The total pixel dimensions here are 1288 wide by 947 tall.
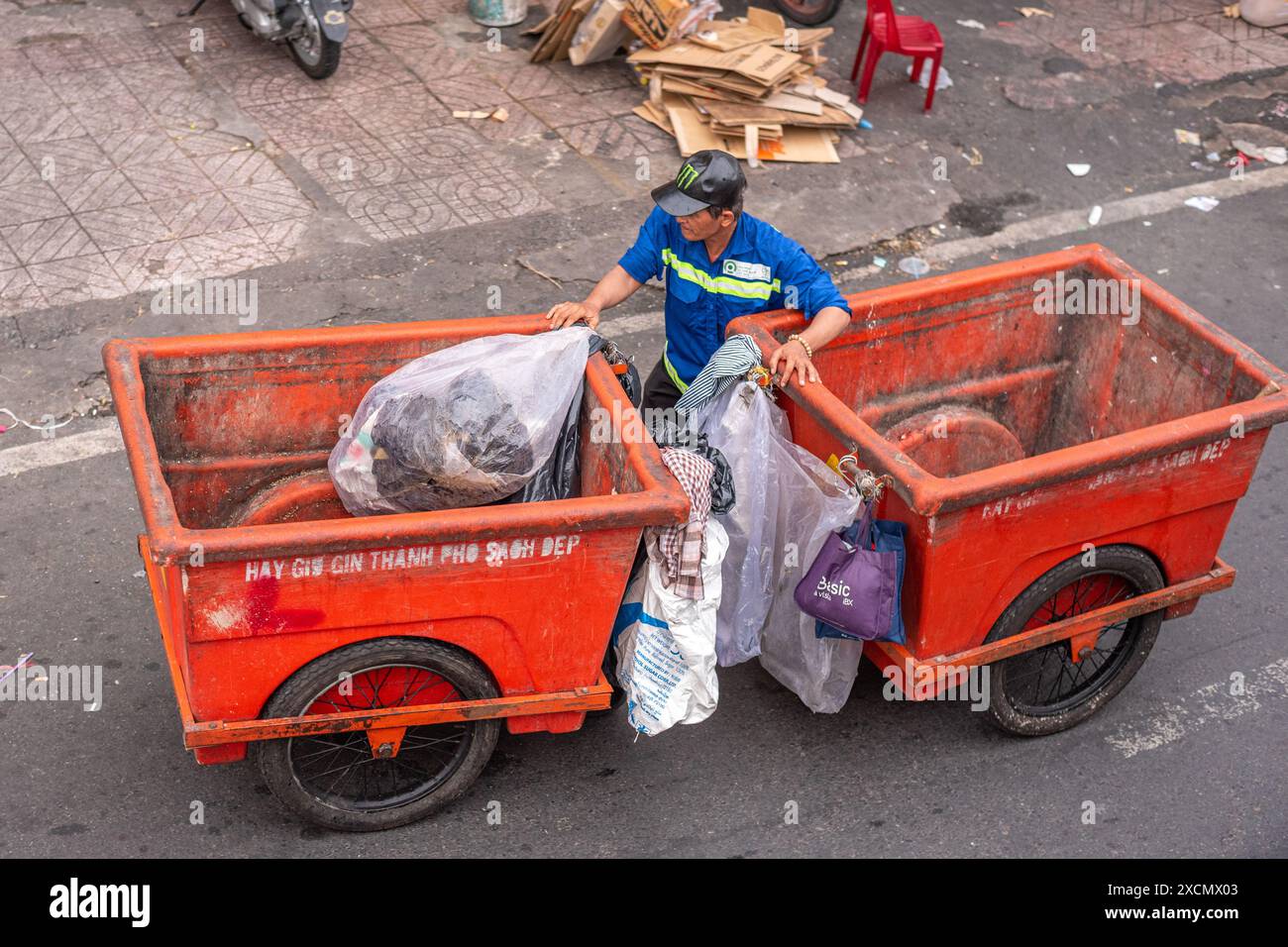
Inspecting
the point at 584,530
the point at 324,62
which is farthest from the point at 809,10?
the point at 584,530

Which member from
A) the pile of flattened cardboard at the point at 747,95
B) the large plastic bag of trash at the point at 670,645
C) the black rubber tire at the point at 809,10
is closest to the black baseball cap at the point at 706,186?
the large plastic bag of trash at the point at 670,645

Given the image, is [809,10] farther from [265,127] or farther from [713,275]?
[713,275]

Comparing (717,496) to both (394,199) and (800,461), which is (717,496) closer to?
(800,461)

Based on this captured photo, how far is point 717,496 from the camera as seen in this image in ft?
12.0

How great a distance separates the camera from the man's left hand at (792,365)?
389 cm

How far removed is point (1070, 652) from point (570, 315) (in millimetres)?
1840

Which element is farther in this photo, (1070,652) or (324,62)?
(324,62)

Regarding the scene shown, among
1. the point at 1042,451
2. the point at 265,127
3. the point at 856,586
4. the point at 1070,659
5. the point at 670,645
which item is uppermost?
the point at 856,586

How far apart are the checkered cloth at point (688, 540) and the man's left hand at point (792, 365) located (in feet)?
1.56

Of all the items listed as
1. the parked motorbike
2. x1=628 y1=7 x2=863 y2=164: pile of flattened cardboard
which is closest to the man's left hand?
x1=628 y1=7 x2=863 y2=164: pile of flattened cardboard

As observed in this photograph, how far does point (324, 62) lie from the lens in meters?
7.51

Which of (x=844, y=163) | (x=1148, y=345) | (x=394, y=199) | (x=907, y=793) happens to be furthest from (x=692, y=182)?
(x=844, y=163)

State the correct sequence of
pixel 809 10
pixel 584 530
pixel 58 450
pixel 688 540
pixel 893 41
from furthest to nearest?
1. pixel 809 10
2. pixel 893 41
3. pixel 58 450
4. pixel 688 540
5. pixel 584 530
